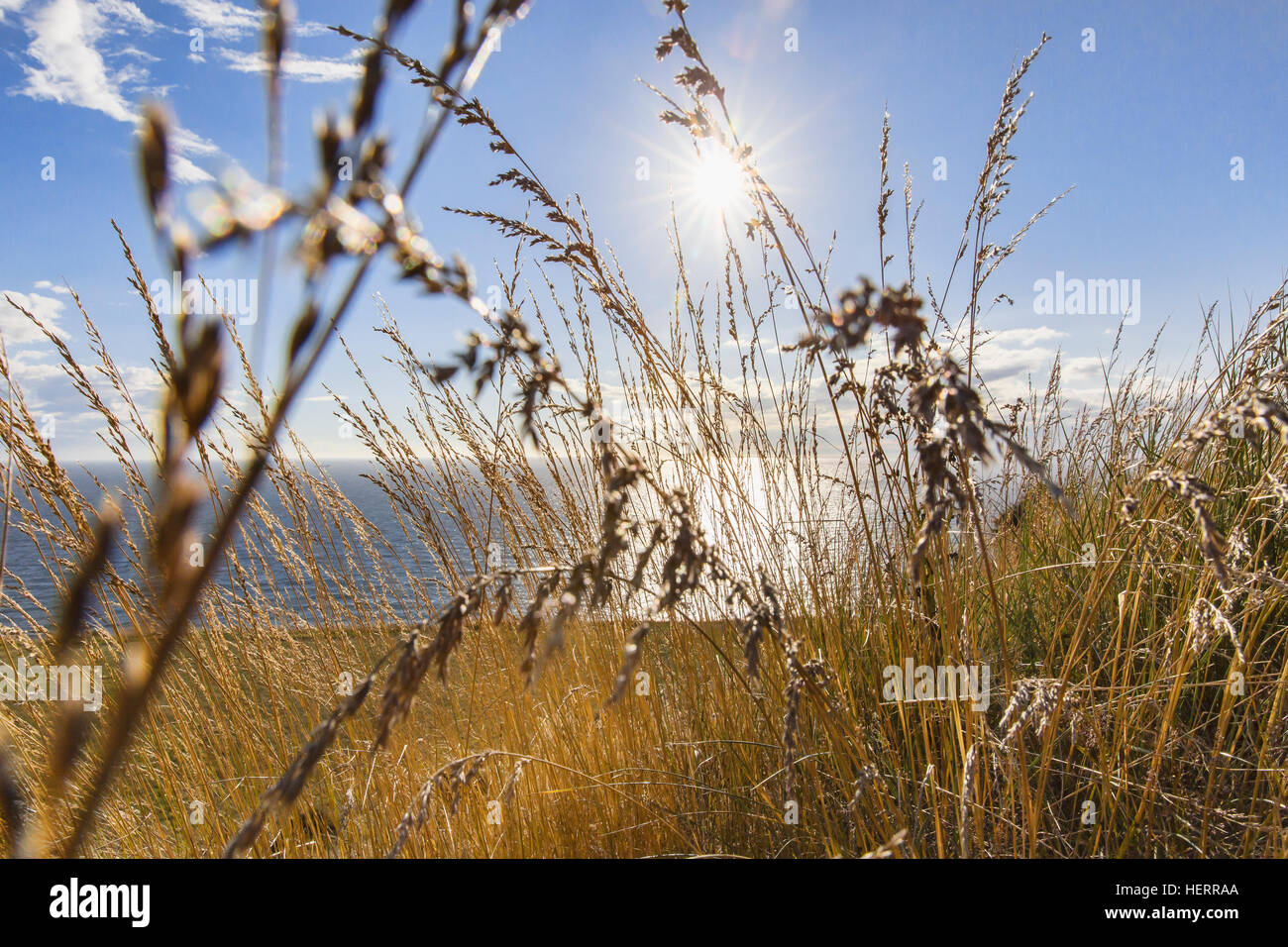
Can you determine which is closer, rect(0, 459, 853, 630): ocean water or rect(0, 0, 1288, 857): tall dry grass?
rect(0, 0, 1288, 857): tall dry grass

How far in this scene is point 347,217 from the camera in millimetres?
319

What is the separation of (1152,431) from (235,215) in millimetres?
3562

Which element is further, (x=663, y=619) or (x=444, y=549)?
(x=444, y=549)

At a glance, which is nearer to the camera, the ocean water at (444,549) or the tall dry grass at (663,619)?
the tall dry grass at (663,619)
